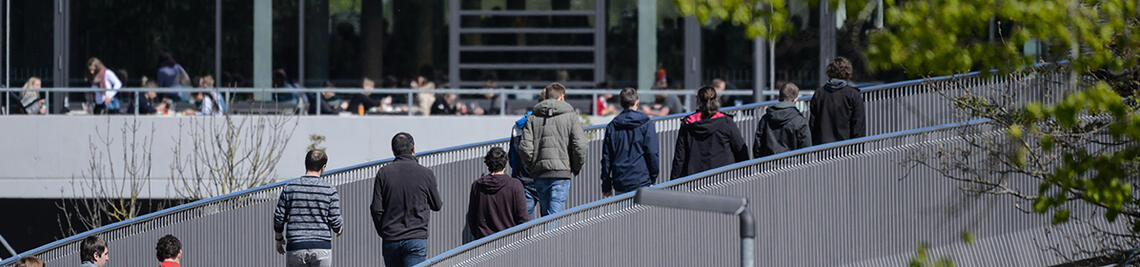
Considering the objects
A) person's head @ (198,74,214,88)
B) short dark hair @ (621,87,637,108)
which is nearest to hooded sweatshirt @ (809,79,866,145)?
short dark hair @ (621,87,637,108)

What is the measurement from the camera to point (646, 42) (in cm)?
2214

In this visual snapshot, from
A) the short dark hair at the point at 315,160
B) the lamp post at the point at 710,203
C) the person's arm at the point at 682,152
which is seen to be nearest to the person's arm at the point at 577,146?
the person's arm at the point at 682,152

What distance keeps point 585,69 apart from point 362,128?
15.4 ft

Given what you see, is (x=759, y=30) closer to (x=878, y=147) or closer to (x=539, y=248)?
(x=539, y=248)

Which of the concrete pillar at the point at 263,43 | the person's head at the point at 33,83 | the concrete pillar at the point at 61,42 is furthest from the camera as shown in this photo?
the concrete pillar at the point at 263,43

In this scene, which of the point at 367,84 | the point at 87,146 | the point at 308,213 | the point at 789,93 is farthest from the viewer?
the point at 367,84

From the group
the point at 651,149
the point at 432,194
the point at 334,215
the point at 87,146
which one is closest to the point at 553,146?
the point at 651,149

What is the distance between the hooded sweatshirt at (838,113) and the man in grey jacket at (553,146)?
1.75 m

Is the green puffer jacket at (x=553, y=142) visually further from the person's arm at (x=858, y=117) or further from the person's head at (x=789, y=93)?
the person's arm at (x=858, y=117)

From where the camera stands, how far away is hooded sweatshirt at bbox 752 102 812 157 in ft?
35.3

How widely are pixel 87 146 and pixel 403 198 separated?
34.5 feet

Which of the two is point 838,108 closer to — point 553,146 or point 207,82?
point 553,146

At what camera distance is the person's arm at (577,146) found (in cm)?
1083

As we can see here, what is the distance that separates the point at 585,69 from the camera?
72.6 ft
